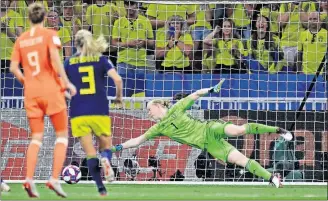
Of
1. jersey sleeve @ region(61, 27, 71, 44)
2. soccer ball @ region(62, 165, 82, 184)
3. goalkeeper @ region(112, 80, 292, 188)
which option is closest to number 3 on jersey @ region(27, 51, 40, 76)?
soccer ball @ region(62, 165, 82, 184)

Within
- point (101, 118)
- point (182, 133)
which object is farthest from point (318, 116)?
point (101, 118)

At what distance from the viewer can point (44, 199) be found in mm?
12141

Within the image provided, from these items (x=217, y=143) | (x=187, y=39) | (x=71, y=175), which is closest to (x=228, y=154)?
(x=217, y=143)

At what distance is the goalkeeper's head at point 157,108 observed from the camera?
1580 cm

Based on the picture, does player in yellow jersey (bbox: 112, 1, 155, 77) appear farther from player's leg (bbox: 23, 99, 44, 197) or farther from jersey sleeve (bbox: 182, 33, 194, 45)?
player's leg (bbox: 23, 99, 44, 197)

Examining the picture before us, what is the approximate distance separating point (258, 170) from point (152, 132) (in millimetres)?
1638

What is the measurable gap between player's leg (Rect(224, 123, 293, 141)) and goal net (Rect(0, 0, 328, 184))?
1465mm

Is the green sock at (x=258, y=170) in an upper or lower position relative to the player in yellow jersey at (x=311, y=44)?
lower

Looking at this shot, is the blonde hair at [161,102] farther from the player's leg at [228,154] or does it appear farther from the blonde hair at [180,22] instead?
the blonde hair at [180,22]

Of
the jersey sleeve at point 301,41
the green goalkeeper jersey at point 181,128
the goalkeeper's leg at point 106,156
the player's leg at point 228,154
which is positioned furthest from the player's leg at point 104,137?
the jersey sleeve at point 301,41

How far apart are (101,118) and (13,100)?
558 cm

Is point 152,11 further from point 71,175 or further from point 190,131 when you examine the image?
point 71,175

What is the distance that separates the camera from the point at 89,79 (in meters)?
11.9

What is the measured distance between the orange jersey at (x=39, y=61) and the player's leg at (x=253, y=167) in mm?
4350
